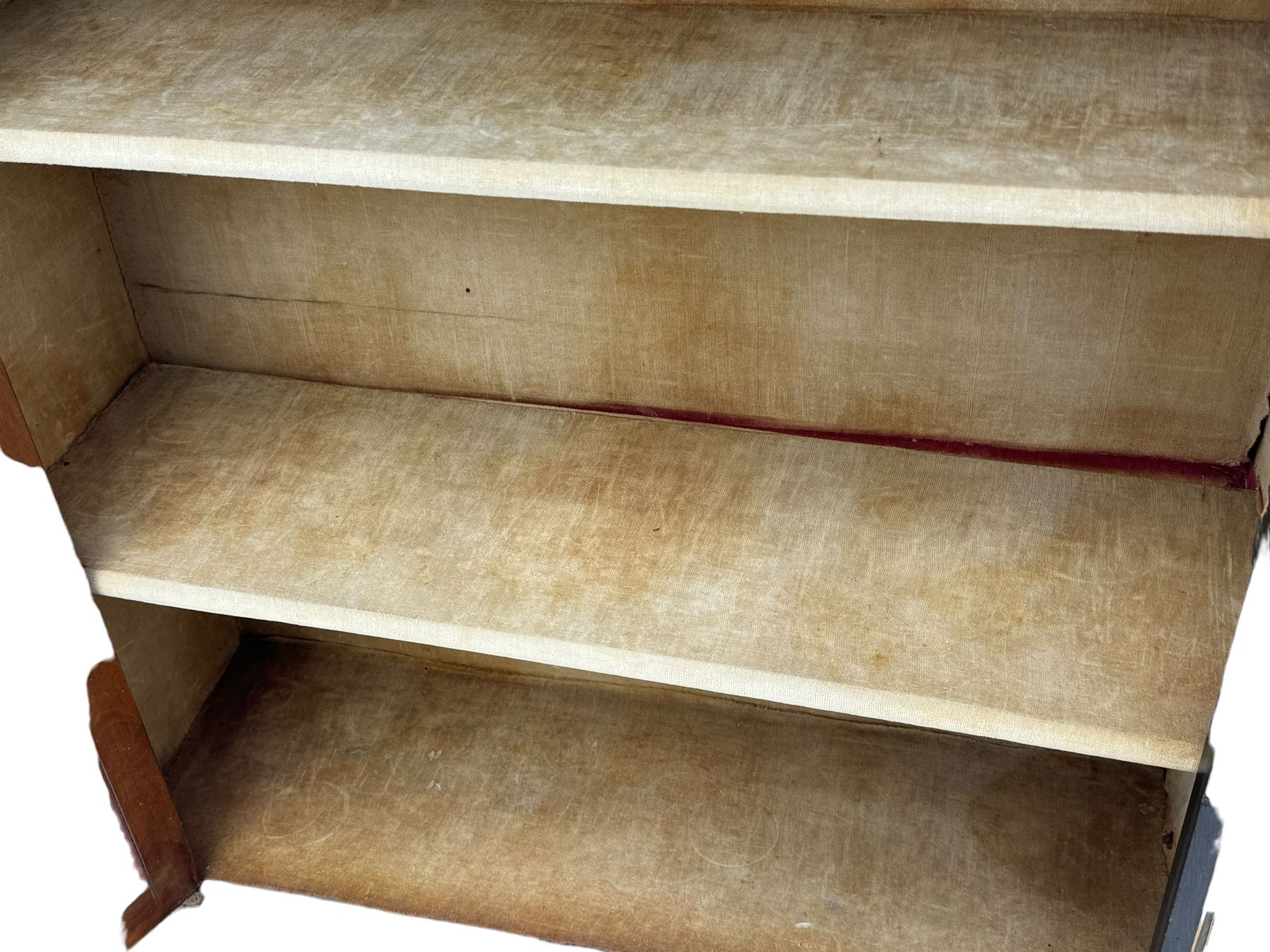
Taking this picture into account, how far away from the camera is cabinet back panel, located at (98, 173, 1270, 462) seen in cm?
129

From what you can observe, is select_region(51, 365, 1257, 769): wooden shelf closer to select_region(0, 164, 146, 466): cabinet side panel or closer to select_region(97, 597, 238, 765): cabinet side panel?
select_region(0, 164, 146, 466): cabinet side panel

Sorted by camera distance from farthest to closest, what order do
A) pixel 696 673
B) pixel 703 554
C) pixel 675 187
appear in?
pixel 703 554 → pixel 696 673 → pixel 675 187

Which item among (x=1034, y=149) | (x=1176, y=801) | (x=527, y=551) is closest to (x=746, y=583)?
(x=527, y=551)

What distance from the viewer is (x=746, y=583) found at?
1293mm

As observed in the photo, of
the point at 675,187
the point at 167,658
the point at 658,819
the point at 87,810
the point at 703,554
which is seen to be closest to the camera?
the point at 675,187

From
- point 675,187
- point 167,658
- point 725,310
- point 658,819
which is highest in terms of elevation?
point 675,187

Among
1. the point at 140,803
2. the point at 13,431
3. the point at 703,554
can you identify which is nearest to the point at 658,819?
the point at 703,554

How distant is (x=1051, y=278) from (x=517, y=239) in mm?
583

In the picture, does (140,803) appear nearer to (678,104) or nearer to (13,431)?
(13,431)

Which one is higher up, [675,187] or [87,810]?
[675,187]

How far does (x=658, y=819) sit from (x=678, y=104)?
97 cm

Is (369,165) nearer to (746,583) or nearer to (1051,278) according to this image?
(746,583)

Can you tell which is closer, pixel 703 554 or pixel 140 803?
pixel 703 554

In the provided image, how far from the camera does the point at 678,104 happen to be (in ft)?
3.42
